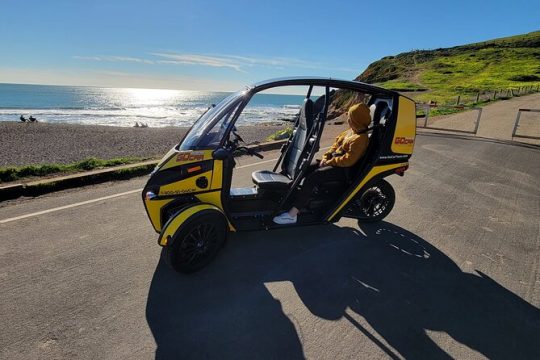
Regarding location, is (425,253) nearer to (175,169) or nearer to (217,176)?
(217,176)

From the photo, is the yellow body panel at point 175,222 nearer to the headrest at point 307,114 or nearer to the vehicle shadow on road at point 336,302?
the vehicle shadow on road at point 336,302

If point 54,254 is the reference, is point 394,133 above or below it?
above

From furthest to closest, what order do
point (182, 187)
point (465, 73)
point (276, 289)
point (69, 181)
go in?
point (465, 73) < point (69, 181) < point (182, 187) < point (276, 289)

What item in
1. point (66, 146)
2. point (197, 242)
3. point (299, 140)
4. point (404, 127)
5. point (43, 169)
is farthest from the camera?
point (66, 146)

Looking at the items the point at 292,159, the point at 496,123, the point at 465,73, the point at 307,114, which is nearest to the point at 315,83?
the point at 307,114

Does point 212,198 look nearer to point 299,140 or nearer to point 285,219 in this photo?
point 285,219

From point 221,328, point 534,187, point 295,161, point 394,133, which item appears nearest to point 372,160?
point 394,133

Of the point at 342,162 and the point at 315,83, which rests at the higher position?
the point at 315,83

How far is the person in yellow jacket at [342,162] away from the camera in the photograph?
4184 mm

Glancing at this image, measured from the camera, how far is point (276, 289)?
330cm

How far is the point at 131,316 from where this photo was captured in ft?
9.42

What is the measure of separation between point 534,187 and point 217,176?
7.23m

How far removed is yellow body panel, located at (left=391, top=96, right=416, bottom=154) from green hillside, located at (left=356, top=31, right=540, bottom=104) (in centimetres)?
3494

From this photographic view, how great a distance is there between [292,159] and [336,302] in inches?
88.7
